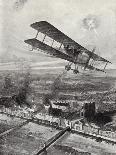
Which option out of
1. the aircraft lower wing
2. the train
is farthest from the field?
the aircraft lower wing

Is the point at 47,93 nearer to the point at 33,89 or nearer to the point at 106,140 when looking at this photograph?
the point at 33,89

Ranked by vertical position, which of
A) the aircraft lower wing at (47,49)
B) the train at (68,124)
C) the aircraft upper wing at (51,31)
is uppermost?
the aircraft upper wing at (51,31)

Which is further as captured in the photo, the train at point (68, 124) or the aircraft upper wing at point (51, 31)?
the train at point (68, 124)

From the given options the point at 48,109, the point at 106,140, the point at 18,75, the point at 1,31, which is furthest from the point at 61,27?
the point at 106,140

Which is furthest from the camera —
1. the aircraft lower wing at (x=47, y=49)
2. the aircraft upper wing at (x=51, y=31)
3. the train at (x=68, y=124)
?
the aircraft lower wing at (x=47, y=49)

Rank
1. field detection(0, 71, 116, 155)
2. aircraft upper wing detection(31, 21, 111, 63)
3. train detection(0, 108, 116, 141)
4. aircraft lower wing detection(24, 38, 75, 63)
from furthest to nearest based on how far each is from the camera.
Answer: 1. aircraft lower wing detection(24, 38, 75, 63)
2. train detection(0, 108, 116, 141)
3. field detection(0, 71, 116, 155)
4. aircraft upper wing detection(31, 21, 111, 63)

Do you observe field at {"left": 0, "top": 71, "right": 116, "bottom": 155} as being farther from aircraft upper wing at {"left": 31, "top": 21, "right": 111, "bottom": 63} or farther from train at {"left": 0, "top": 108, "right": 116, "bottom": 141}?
aircraft upper wing at {"left": 31, "top": 21, "right": 111, "bottom": 63}

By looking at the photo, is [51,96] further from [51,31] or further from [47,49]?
[51,31]

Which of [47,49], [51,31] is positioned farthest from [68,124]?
[51,31]

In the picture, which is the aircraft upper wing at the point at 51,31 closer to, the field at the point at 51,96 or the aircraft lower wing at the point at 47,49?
the aircraft lower wing at the point at 47,49

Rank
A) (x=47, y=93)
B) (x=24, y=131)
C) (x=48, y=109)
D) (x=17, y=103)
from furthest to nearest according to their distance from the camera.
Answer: (x=47, y=93), (x=17, y=103), (x=48, y=109), (x=24, y=131)

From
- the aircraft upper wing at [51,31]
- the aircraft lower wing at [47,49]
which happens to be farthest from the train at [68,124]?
the aircraft upper wing at [51,31]
